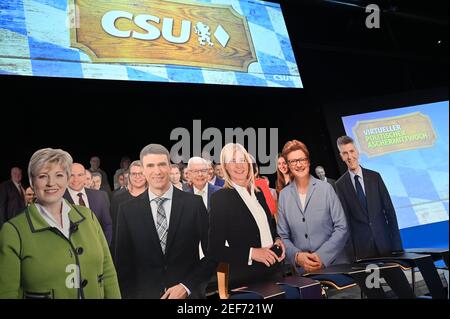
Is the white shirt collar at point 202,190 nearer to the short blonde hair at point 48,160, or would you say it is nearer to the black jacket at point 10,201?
the short blonde hair at point 48,160

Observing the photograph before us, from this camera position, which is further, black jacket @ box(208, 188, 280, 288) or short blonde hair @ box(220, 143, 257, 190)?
short blonde hair @ box(220, 143, 257, 190)

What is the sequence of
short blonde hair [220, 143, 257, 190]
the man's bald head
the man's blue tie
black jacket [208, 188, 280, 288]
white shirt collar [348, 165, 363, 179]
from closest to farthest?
the man's bald head
black jacket [208, 188, 280, 288]
short blonde hair [220, 143, 257, 190]
the man's blue tie
white shirt collar [348, 165, 363, 179]

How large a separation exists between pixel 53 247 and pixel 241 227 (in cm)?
132

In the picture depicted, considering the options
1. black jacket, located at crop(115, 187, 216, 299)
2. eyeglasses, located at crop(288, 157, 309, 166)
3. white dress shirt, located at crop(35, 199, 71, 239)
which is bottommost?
black jacket, located at crop(115, 187, 216, 299)

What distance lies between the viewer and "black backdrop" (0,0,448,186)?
269 cm

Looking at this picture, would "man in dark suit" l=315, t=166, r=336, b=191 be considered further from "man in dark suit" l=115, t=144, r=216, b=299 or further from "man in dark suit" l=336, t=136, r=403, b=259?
"man in dark suit" l=115, t=144, r=216, b=299

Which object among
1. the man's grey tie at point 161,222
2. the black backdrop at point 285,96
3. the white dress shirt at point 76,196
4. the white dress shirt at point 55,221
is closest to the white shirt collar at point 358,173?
the black backdrop at point 285,96

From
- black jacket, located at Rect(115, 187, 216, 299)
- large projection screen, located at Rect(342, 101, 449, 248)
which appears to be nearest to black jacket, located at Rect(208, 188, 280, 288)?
black jacket, located at Rect(115, 187, 216, 299)

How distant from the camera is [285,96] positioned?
371cm

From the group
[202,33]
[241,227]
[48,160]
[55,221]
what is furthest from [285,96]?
[55,221]

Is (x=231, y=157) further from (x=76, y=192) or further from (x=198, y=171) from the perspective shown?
(x=76, y=192)

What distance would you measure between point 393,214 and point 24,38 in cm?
347

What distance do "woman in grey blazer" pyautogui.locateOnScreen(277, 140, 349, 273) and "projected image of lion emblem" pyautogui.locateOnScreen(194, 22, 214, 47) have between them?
1.16 m

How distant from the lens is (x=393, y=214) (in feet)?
12.3
